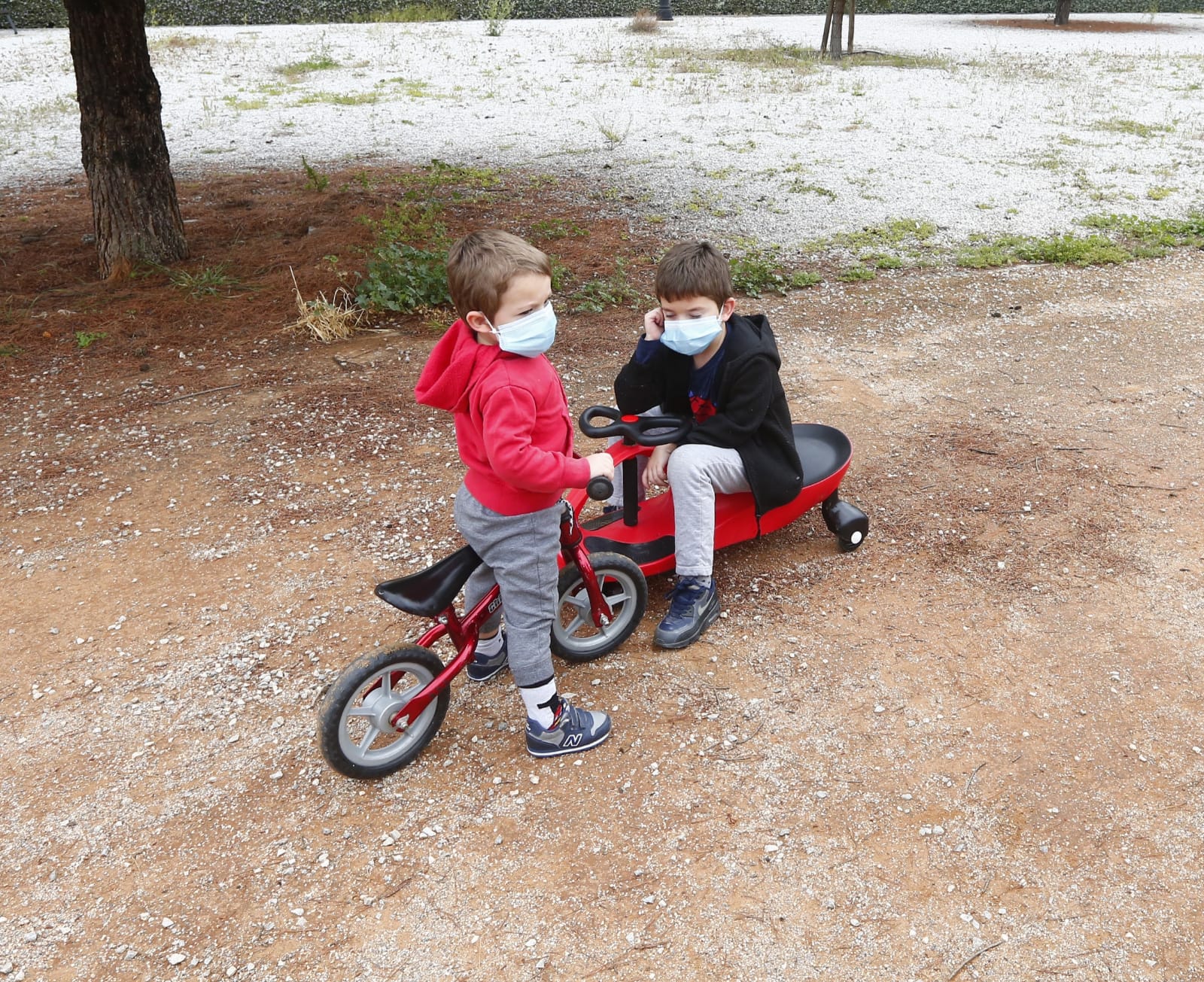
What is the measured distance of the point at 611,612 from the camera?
315 cm

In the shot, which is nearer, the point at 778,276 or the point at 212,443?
the point at 212,443

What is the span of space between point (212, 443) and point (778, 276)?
4020mm

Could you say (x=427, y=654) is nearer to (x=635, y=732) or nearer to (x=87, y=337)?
(x=635, y=732)

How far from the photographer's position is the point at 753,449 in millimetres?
Answer: 3219

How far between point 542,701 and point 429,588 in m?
0.49

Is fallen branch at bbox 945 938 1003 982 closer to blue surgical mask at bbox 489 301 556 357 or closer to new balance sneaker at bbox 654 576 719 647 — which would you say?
new balance sneaker at bbox 654 576 719 647

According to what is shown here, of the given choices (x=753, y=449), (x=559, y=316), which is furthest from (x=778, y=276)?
(x=753, y=449)

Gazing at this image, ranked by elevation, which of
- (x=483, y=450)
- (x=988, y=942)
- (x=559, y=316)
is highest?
(x=483, y=450)

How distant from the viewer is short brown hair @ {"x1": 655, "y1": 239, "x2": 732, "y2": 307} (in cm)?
292

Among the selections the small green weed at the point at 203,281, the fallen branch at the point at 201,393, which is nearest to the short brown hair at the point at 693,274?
the fallen branch at the point at 201,393

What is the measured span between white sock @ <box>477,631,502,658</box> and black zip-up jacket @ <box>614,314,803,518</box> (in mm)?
934

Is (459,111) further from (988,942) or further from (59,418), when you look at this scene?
(988,942)

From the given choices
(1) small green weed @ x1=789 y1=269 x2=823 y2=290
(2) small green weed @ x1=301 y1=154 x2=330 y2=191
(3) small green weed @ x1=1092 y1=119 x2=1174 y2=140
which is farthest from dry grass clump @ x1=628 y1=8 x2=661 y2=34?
(1) small green weed @ x1=789 y1=269 x2=823 y2=290

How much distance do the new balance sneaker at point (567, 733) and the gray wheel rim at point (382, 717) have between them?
32 cm
